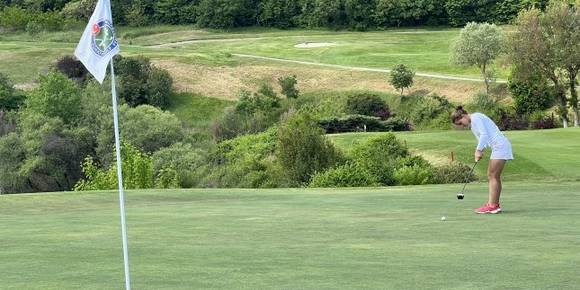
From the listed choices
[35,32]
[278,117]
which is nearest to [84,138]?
[278,117]

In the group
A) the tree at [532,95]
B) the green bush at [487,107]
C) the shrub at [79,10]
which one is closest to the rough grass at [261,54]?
the green bush at [487,107]

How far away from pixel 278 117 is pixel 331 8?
142 ft

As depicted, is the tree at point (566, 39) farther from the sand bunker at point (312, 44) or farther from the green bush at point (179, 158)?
the sand bunker at point (312, 44)

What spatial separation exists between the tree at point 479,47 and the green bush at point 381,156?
3782 centimetres

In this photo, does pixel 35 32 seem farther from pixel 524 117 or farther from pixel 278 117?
pixel 524 117

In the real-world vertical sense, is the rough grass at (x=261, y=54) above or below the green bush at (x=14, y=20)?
below

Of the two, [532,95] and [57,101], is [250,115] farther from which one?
[532,95]

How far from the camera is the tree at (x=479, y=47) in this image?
3159 inches

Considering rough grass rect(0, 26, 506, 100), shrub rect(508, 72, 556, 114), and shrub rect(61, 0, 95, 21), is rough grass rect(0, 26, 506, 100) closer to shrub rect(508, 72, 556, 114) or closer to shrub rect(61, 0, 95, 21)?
shrub rect(508, 72, 556, 114)

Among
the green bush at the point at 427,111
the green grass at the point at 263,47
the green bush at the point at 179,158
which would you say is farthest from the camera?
the green grass at the point at 263,47

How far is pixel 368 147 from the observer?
43.2m

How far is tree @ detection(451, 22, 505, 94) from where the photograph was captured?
80250 mm

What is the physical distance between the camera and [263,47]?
10762 centimetres

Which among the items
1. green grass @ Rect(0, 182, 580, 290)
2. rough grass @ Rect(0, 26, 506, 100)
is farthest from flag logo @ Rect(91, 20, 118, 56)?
rough grass @ Rect(0, 26, 506, 100)
